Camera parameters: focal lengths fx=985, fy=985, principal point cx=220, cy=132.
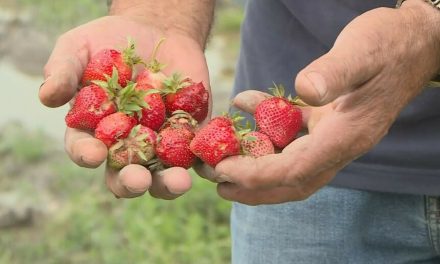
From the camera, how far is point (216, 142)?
5.29ft

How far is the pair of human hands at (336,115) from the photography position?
1.49 meters

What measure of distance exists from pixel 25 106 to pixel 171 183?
2782 mm

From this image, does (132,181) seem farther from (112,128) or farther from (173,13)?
(173,13)

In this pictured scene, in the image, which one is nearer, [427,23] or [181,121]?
[427,23]

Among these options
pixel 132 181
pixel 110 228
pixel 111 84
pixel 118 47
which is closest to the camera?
pixel 132 181

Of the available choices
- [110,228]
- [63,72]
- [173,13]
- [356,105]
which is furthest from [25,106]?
[356,105]

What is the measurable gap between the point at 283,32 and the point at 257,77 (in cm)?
12

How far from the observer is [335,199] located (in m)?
1.88

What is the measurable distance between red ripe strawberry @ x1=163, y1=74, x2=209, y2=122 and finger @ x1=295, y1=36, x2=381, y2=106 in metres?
0.37

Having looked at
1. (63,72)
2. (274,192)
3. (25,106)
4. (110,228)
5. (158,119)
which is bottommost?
(110,228)

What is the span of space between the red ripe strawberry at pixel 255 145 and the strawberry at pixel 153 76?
0.20 m

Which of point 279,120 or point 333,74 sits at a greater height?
point 333,74

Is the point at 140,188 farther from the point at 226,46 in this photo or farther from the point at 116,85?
the point at 226,46

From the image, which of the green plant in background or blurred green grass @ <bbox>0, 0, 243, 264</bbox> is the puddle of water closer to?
blurred green grass @ <bbox>0, 0, 243, 264</bbox>
